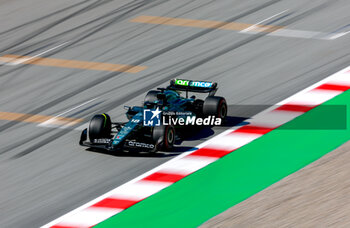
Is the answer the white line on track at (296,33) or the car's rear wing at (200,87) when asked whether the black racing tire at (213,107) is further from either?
the white line on track at (296,33)

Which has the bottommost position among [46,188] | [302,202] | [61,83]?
[302,202]

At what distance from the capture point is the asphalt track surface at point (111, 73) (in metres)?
14.4

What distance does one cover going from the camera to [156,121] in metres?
14.7

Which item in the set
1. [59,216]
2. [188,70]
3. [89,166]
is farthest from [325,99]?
[59,216]

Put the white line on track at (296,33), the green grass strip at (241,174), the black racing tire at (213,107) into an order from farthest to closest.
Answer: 1. the white line on track at (296,33)
2. the black racing tire at (213,107)
3. the green grass strip at (241,174)

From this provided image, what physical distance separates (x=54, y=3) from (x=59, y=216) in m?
15.0

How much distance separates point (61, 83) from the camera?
66.2 feet

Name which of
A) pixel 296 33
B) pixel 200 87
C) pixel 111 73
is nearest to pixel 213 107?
pixel 200 87

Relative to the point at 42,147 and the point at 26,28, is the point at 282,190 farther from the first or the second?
the point at 26,28

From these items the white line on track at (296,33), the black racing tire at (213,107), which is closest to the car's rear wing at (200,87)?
the black racing tire at (213,107)

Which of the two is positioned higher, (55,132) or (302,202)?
(55,132)

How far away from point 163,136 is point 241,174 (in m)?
1.66

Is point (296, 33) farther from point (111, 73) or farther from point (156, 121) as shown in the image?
point (156, 121)

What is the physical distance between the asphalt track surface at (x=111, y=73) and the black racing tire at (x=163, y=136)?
0.79ft
